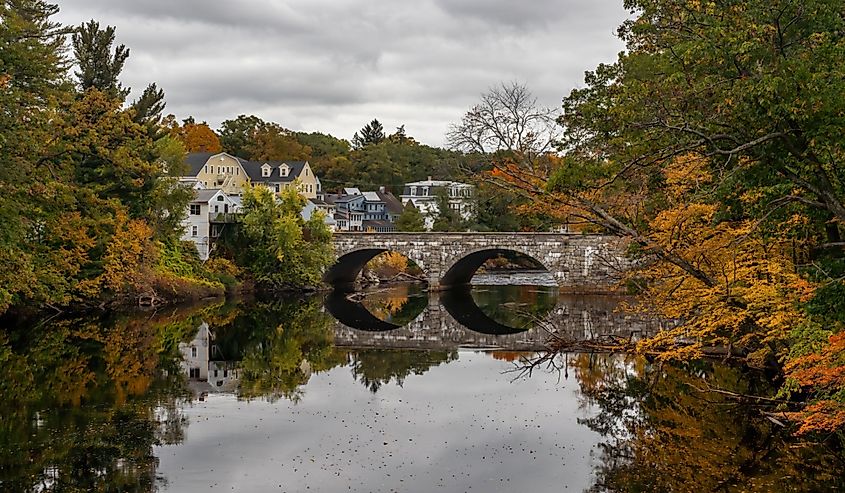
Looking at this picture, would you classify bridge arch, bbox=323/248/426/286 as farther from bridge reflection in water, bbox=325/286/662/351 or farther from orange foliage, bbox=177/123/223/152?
orange foliage, bbox=177/123/223/152

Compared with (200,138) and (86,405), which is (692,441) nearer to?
(86,405)

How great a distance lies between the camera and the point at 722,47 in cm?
1300

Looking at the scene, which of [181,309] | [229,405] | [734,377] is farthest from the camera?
[181,309]

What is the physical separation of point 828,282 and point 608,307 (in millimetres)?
31784

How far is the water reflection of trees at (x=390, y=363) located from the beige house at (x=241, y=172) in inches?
1924

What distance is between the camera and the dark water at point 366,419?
15.2 m

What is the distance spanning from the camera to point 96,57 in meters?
45.2

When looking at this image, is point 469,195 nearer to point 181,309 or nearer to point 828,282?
point 181,309

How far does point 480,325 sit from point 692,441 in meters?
22.6

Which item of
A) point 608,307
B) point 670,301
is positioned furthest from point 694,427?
point 608,307

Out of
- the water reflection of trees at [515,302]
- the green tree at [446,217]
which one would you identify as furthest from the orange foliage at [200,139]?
the water reflection of trees at [515,302]

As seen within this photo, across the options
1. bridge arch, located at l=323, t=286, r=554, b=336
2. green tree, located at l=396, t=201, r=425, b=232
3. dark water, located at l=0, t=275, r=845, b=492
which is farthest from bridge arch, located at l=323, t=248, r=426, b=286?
dark water, located at l=0, t=275, r=845, b=492

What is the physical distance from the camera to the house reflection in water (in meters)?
24.0

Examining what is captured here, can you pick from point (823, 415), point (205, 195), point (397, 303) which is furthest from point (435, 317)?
point (823, 415)
